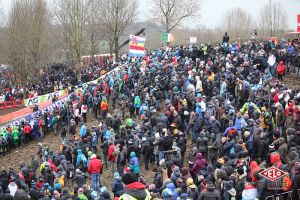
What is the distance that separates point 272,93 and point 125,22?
40.0 metres

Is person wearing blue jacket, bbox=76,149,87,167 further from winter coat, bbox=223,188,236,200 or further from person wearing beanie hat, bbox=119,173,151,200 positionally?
person wearing beanie hat, bbox=119,173,151,200

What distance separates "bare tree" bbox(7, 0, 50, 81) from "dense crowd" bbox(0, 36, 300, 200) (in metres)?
17.6

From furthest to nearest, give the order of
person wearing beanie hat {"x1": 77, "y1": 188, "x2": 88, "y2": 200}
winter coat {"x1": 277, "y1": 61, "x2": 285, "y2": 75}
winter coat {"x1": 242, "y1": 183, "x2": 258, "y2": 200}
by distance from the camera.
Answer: winter coat {"x1": 277, "y1": 61, "x2": 285, "y2": 75}, person wearing beanie hat {"x1": 77, "y1": 188, "x2": 88, "y2": 200}, winter coat {"x1": 242, "y1": 183, "x2": 258, "y2": 200}

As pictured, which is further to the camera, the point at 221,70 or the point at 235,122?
the point at 221,70

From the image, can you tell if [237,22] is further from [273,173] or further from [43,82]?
[273,173]

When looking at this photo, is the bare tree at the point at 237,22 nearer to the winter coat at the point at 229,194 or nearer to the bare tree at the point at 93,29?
the bare tree at the point at 93,29

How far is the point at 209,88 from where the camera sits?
982 inches

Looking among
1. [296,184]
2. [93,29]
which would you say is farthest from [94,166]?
[93,29]

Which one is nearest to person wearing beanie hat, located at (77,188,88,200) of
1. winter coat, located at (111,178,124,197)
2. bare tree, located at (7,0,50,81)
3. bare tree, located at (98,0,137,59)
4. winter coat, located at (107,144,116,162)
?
winter coat, located at (111,178,124,197)

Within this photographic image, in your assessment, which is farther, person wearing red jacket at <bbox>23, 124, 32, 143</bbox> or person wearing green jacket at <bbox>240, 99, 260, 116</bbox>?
person wearing red jacket at <bbox>23, 124, 32, 143</bbox>

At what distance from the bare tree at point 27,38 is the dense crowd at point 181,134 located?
17.6 m

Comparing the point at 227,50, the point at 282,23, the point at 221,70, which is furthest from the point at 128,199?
the point at 282,23

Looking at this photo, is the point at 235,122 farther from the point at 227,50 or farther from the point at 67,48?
the point at 67,48

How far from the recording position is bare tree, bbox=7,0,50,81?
47.3 m
